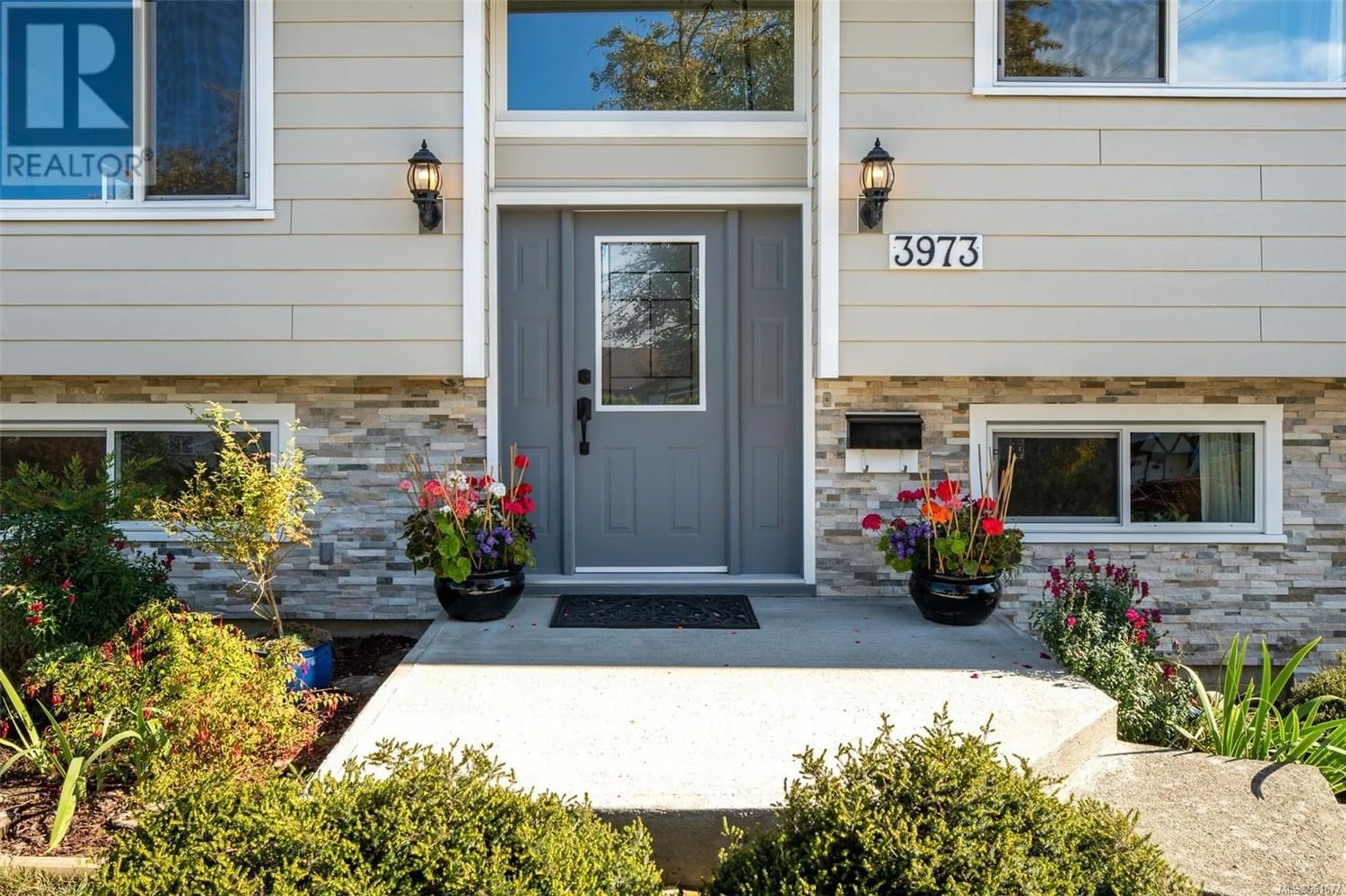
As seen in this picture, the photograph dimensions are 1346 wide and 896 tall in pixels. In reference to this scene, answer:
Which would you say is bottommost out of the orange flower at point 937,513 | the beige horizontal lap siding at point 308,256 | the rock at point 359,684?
the rock at point 359,684

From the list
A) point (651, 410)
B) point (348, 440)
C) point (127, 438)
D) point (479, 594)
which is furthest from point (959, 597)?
A: point (127, 438)

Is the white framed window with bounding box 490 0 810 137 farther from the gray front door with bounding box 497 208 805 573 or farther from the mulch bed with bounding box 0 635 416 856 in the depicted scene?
the mulch bed with bounding box 0 635 416 856

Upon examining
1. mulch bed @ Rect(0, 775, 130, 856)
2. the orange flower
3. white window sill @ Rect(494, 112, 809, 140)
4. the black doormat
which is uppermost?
white window sill @ Rect(494, 112, 809, 140)

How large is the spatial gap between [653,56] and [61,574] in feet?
12.4

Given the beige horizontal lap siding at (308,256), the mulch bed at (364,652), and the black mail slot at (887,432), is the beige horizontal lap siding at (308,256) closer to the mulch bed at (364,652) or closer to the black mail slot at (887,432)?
the mulch bed at (364,652)

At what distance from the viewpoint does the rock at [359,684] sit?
3.61 meters

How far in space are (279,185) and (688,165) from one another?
6.87 feet

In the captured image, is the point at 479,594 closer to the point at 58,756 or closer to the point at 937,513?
the point at 58,756

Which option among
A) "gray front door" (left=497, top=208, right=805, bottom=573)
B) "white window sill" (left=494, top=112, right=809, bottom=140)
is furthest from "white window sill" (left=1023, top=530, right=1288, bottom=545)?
"white window sill" (left=494, top=112, right=809, bottom=140)

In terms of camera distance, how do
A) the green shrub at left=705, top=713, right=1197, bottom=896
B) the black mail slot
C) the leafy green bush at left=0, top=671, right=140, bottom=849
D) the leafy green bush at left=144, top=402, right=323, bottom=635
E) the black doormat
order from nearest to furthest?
the green shrub at left=705, top=713, right=1197, bottom=896 < the leafy green bush at left=0, top=671, right=140, bottom=849 < the leafy green bush at left=144, top=402, right=323, bottom=635 < the black doormat < the black mail slot

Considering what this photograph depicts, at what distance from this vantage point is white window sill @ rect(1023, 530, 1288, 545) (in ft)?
14.7

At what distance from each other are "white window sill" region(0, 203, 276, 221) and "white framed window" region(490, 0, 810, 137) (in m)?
1.42

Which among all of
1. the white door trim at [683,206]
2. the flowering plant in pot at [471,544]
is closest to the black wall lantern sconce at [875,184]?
the white door trim at [683,206]

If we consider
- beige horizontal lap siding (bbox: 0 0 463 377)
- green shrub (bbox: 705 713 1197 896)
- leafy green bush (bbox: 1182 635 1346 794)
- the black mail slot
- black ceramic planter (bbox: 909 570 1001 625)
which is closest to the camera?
green shrub (bbox: 705 713 1197 896)
